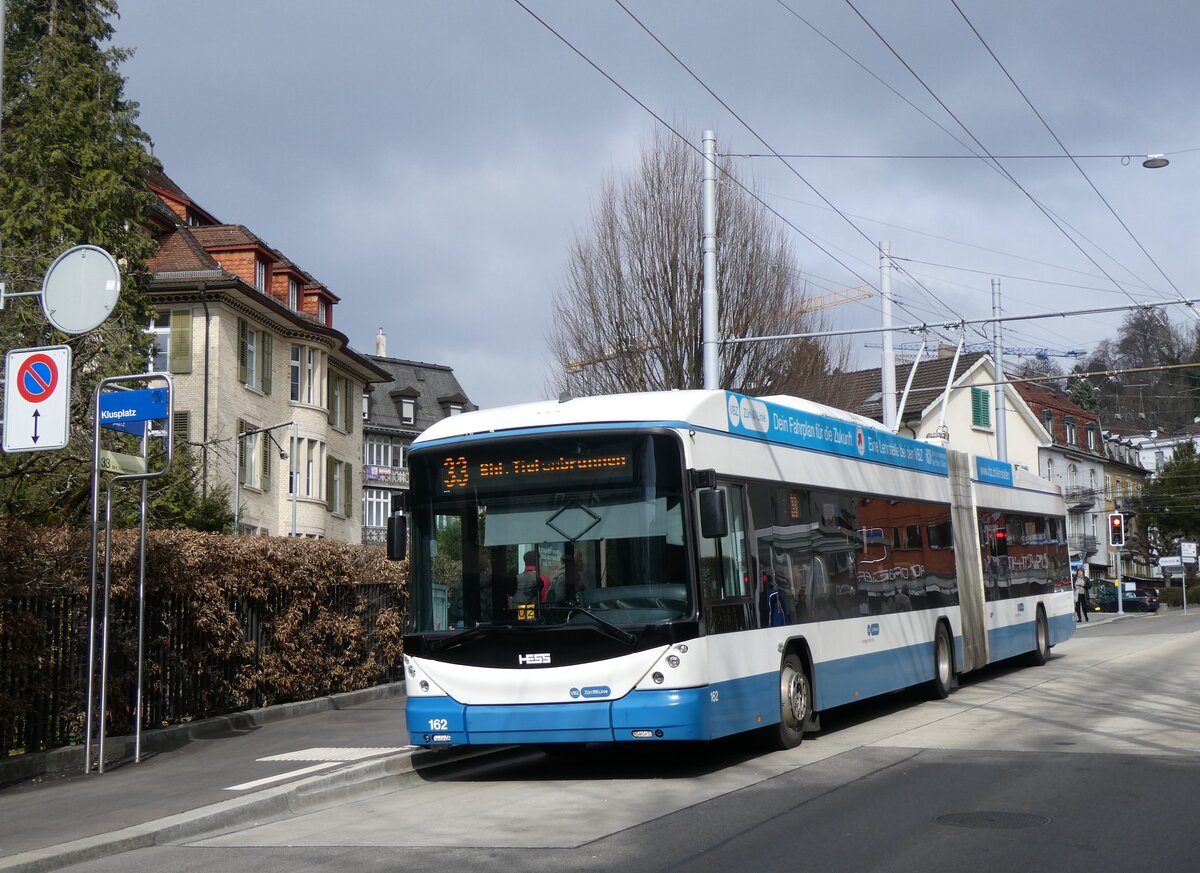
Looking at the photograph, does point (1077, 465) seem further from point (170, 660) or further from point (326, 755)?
point (326, 755)

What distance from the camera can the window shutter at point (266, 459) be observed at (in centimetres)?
4591

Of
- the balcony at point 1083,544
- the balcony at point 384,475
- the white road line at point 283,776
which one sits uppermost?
the balcony at point 384,475

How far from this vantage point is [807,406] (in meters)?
14.6

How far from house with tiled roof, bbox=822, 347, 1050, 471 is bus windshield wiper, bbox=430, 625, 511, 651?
159 ft

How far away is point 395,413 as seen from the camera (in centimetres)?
9819

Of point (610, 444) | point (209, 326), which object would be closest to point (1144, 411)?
point (209, 326)

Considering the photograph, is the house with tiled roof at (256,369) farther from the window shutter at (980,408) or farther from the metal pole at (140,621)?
the window shutter at (980,408)

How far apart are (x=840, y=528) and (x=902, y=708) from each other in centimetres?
340

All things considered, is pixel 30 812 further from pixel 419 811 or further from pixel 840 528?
pixel 840 528

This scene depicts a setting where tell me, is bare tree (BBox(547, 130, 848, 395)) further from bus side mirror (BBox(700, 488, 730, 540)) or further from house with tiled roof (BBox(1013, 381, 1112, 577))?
house with tiled roof (BBox(1013, 381, 1112, 577))

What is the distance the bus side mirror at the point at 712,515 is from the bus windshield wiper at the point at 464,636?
1752mm

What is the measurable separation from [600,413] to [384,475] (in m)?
78.9

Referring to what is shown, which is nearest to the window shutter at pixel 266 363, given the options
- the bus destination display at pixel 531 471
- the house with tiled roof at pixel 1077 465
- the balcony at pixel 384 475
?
the bus destination display at pixel 531 471

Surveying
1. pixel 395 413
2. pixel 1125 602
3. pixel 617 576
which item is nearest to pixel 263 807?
pixel 617 576
